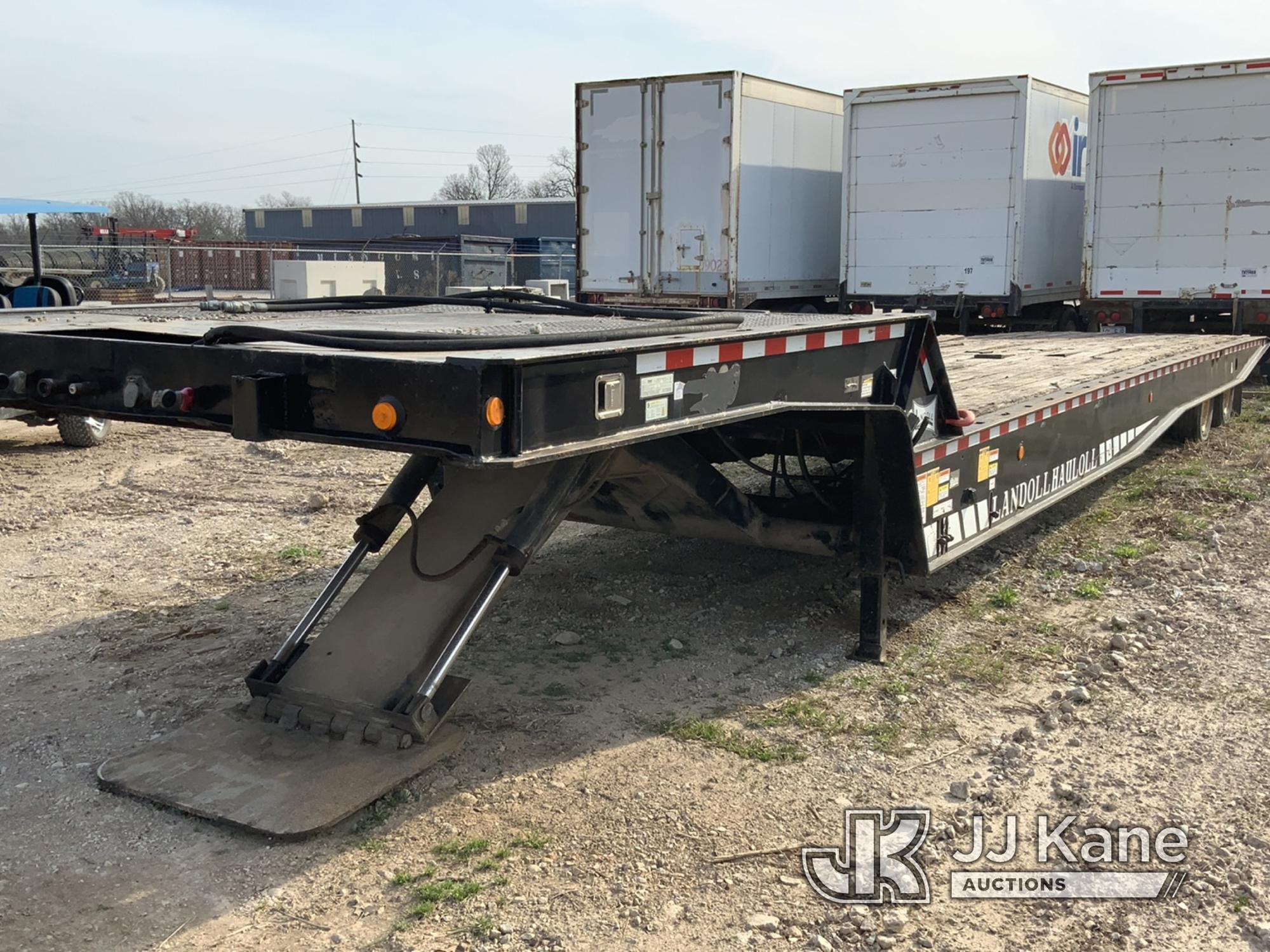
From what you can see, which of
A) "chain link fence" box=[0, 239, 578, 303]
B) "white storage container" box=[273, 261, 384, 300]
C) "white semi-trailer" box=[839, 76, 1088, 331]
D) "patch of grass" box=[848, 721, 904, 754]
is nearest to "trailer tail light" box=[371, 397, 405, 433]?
"patch of grass" box=[848, 721, 904, 754]

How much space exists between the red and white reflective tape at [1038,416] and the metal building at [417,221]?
38.8 meters

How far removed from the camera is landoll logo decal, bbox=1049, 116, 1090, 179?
14.9 meters

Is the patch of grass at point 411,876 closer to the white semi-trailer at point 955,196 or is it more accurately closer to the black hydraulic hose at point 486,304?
the black hydraulic hose at point 486,304

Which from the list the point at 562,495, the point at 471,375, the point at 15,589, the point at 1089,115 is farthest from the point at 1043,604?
the point at 1089,115

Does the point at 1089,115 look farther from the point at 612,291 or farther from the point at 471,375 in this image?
the point at 471,375

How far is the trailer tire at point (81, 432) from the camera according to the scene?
977 cm

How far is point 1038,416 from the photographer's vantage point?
19.5ft

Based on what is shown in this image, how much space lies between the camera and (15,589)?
19.7 feet

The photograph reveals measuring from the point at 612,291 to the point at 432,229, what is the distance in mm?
39395

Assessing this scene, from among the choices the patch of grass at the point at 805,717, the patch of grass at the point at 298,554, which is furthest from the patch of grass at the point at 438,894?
the patch of grass at the point at 298,554

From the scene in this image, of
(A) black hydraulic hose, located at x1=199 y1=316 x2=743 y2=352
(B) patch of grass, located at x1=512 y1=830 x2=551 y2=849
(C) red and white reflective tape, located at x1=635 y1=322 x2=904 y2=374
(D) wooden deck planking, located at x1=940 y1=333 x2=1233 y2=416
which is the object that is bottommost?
(B) patch of grass, located at x1=512 y1=830 x2=551 y2=849

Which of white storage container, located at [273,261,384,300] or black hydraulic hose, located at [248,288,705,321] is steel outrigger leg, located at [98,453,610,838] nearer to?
black hydraulic hose, located at [248,288,705,321]

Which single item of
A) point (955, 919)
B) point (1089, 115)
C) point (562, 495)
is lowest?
point (955, 919)

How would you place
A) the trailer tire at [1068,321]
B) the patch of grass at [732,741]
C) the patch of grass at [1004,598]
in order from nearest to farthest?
the patch of grass at [732,741] < the patch of grass at [1004,598] < the trailer tire at [1068,321]
